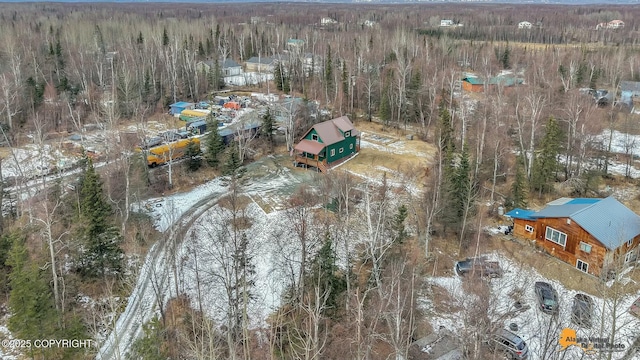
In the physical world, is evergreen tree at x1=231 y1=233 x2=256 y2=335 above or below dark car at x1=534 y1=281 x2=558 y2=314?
above

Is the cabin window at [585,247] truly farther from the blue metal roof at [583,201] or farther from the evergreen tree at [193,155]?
the evergreen tree at [193,155]

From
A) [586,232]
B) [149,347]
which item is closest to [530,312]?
[586,232]

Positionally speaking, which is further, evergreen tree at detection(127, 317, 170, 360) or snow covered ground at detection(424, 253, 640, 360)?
snow covered ground at detection(424, 253, 640, 360)

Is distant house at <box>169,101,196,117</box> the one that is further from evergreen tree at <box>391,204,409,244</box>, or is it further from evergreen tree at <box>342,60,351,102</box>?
evergreen tree at <box>391,204,409,244</box>

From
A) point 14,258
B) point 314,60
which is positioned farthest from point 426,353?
point 314,60

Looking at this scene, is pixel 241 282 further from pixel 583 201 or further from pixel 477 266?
pixel 583 201

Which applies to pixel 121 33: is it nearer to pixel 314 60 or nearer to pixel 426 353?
pixel 314 60

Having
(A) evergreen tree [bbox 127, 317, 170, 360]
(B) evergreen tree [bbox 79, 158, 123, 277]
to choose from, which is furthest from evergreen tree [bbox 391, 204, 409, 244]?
(B) evergreen tree [bbox 79, 158, 123, 277]
